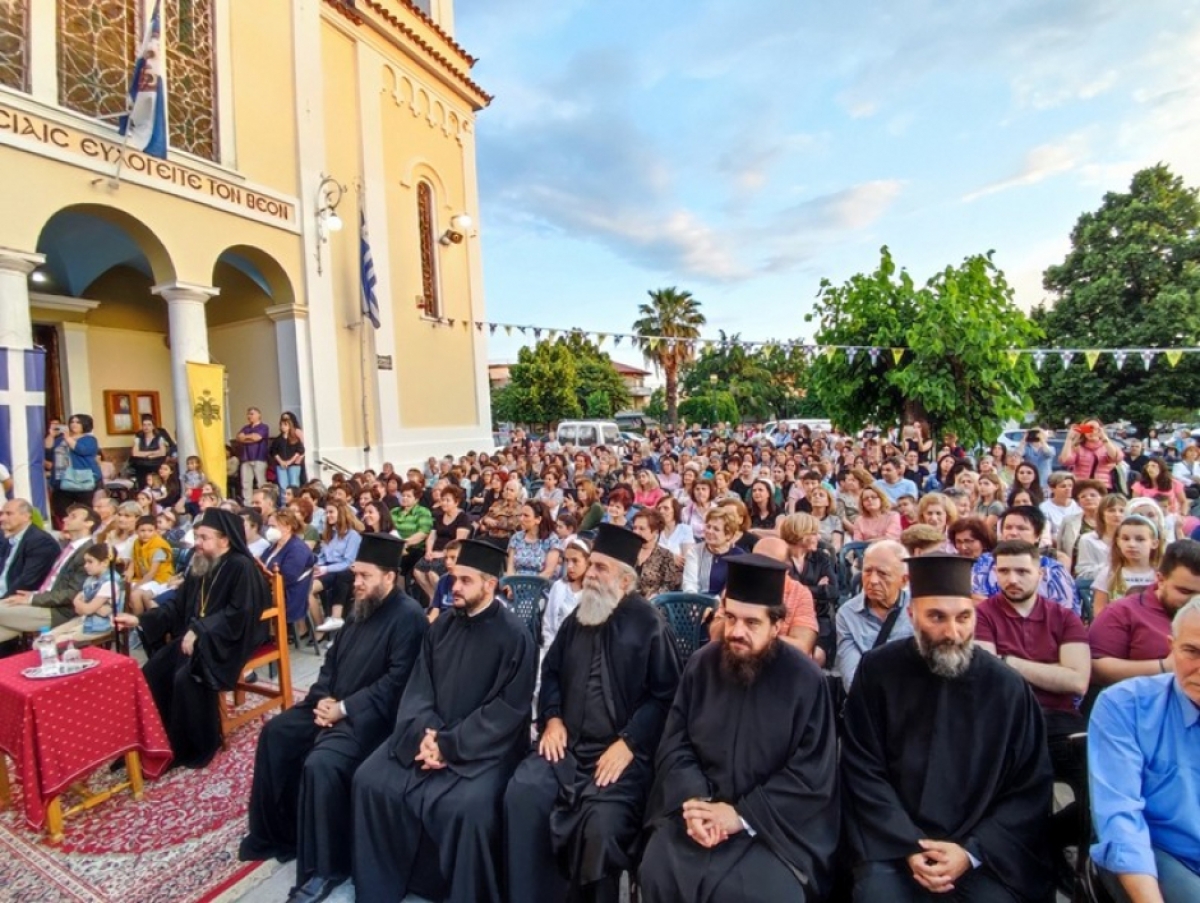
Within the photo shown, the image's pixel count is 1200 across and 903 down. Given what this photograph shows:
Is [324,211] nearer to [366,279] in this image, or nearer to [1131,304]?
[366,279]

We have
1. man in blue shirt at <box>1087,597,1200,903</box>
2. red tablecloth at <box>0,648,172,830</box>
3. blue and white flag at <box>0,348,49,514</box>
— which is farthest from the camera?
blue and white flag at <box>0,348,49,514</box>

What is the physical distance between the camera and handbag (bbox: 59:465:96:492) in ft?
27.8

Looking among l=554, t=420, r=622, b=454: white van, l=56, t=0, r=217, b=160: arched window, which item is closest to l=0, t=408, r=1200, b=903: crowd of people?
l=56, t=0, r=217, b=160: arched window

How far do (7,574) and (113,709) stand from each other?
10.5ft

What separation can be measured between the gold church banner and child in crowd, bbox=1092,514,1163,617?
10864 mm

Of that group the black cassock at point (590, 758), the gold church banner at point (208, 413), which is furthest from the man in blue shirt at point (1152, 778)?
the gold church banner at point (208, 413)

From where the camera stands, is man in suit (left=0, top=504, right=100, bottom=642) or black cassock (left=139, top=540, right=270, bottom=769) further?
man in suit (left=0, top=504, right=100, bottom=642)

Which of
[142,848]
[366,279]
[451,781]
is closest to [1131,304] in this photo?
[366,279]

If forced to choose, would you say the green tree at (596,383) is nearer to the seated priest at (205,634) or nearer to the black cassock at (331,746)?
the seated priest at (205,634)

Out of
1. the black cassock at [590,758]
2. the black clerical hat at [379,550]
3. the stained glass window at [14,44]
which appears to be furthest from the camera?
the stained glass window at [14,44]

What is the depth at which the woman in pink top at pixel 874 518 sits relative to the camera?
607cm

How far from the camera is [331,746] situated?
3318 millimetres

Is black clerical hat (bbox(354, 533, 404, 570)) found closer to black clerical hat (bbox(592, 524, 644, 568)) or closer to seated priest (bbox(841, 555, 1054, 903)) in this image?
black clerical hat (bbox(592, 524, 644, 568))

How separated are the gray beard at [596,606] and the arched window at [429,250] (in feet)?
42.2
